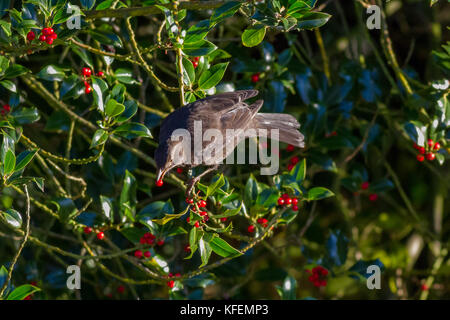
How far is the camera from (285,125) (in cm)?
380

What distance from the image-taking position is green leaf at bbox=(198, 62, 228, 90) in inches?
125

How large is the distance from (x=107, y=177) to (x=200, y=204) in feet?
3.33

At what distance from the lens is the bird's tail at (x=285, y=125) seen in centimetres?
376

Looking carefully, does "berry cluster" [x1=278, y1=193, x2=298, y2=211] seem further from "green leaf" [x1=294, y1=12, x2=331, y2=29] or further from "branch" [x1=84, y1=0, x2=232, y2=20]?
"branch" [x1=84, y1=0, x2=232, y2=20]

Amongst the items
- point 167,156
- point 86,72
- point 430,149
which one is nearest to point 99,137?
point 167,156

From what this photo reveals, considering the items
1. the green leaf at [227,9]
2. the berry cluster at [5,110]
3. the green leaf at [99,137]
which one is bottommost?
the green leaf at [99,137]

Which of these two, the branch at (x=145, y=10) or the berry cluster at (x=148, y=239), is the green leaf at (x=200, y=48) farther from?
the berry cluster at (x=148, y=239)

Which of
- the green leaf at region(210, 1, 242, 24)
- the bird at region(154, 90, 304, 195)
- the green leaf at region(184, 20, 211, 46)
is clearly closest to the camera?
the green leaf at region(210, 1, 242, 24)

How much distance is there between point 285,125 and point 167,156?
924 millimetres

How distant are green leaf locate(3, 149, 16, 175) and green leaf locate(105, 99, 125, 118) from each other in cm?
52

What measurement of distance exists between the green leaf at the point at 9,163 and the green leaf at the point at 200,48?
0.99 m

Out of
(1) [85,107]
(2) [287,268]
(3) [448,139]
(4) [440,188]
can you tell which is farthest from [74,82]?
(4) [440,188]

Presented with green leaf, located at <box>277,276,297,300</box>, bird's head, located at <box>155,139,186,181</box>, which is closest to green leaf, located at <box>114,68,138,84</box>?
bird's head, located at <box>155,139,186,181</box>

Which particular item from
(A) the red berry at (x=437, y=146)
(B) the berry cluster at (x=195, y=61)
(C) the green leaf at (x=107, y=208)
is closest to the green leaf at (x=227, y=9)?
(B) the berry cluster at (x=195, y=61)
